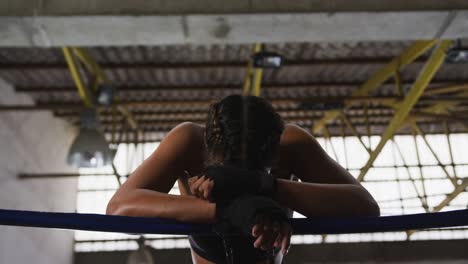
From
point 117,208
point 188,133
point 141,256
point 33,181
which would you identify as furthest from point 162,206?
point 33,181

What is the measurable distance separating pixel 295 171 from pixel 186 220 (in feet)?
2.24

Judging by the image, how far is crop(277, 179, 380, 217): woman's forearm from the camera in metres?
1.42

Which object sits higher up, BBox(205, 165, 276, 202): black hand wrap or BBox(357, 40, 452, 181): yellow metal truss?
BBox(357, 40, 452, 181): yellow metal truss

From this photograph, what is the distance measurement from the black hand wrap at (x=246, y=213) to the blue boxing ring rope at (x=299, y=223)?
0.29ft

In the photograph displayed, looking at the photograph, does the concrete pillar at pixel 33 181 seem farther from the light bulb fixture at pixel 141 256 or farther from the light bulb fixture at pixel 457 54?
the light bulb fixture at pixel 457 54

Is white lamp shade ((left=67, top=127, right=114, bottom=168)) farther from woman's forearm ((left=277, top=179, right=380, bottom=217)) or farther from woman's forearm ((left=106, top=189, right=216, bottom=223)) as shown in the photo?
woman's forearm ((left=277, top=179, right=380, bottom=217))

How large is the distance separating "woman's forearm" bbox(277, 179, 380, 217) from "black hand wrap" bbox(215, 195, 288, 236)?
21 cm

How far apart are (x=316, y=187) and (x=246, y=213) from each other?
434 millimetres

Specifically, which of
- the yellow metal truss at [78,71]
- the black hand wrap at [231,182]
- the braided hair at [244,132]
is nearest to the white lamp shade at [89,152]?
the yellow metal truss at [78,71]

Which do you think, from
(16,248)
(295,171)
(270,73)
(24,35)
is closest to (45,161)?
(16,248)

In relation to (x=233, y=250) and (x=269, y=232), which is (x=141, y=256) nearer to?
(x=233, y=250)

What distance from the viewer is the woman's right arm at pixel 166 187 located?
1.34 meters

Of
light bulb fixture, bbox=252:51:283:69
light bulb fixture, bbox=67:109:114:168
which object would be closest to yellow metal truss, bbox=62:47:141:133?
light bulb fixture, bbox=67:109:114:168

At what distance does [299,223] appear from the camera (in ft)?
4.18
